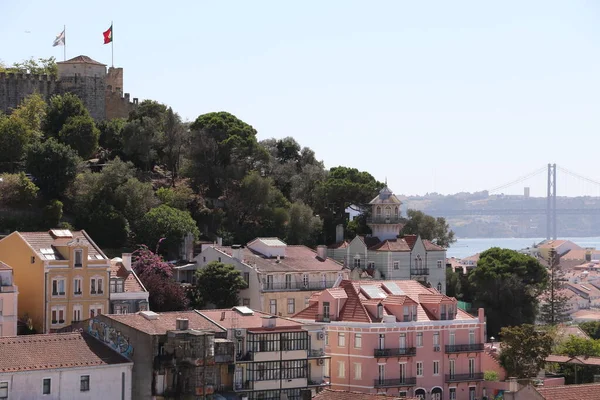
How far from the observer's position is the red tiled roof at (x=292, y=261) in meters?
81.9

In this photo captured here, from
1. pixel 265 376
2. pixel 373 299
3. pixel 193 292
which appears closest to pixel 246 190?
pixel 193 292

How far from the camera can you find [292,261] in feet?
276

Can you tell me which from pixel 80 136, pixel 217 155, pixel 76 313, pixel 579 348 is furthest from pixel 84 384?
pixel 217 155

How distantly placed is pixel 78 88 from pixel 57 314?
43082 mm

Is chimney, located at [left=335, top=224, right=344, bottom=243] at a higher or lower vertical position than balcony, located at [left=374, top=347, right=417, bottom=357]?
higher

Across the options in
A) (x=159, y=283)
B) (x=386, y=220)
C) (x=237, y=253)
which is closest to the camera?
(x=159, y=283)

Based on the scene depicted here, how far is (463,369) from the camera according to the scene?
73.8 m

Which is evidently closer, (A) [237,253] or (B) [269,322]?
(B) [269,322]

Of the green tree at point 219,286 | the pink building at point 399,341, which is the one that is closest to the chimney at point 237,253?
the green tree at point 219,286

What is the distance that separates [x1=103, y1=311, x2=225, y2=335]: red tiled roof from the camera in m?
59.3

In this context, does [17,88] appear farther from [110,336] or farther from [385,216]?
[110,336]

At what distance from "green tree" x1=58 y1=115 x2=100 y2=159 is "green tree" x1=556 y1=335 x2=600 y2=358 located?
1408 inches

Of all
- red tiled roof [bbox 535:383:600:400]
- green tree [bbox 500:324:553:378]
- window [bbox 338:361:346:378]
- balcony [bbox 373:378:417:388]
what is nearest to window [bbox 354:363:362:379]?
window [bbox 338:361:346:378]

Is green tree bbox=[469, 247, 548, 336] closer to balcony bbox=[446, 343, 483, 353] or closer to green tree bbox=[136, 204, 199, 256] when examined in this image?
balcony bbox=[446, 343, 483, 353]
